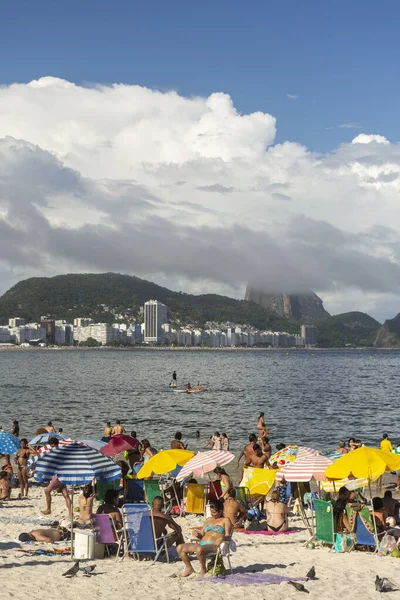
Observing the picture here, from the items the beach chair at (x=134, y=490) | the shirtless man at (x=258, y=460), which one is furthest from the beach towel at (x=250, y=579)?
the shirtless man at (x=258, y=460)

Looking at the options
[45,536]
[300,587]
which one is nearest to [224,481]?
[45,536]

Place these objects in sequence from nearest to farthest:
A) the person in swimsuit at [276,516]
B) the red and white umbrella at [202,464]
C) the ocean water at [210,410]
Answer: the person in swimsuit at [276,516]
the red and white umbrella at [202,464]
the ocean water at [210,410]

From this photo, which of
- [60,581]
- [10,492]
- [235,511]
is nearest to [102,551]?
[60,581]

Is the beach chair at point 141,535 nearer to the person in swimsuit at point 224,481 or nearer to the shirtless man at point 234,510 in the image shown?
the shirtless man at point 234,510

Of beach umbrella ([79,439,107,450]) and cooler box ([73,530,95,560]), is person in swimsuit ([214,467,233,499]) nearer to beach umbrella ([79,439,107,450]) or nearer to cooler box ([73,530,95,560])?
beach umbrella ([79,439,107,450])

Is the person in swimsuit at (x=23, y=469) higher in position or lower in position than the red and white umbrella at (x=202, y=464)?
lower

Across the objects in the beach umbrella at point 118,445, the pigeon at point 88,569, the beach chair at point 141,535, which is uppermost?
the beach umbrella at point 118,445
